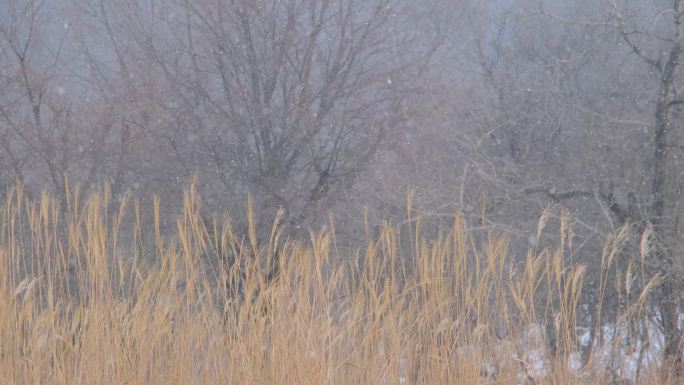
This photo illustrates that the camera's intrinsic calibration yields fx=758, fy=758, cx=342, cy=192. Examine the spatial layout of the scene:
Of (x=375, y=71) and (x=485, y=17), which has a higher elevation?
(x=485, y=17)

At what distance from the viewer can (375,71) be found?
8820 mm

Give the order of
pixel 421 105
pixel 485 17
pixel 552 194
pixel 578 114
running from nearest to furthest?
pixel 552 194 < pixel 578 114 < pixel 421 105 < pixel 485 17

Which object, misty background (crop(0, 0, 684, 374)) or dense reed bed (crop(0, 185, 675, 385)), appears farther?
misty background (crop(0, 0, 684, 374))

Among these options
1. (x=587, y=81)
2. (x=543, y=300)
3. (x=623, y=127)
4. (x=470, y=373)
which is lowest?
(x=543, y=300)

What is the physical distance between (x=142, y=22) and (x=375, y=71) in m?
2.97

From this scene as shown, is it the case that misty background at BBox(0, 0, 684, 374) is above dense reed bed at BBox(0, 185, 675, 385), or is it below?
above

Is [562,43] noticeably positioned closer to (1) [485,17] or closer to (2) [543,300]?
(1) [485,17]

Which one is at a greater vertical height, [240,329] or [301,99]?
[301,99]

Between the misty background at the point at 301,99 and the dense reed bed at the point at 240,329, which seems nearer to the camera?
the dense reed bed at the point at 240,329

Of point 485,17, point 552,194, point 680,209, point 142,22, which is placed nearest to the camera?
point 680,209

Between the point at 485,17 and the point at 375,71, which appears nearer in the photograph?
the point at 375,71

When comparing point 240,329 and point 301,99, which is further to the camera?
point 301,99

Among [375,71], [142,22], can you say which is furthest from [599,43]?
[142,22]

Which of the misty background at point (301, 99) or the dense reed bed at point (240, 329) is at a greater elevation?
the misty background at point (301, 99)
